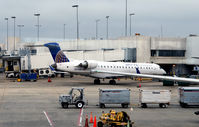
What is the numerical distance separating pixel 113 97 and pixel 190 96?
6.81 m

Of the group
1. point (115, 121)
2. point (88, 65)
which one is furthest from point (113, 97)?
point (88, 65)

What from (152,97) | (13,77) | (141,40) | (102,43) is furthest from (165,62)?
(152,97)

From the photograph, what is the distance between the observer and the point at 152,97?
31.8 meters

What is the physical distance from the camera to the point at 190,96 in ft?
104

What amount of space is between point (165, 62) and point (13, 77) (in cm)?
3340

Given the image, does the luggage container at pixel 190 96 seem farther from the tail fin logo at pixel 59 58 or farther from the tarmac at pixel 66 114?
the tail fin logo at pixel 59 58

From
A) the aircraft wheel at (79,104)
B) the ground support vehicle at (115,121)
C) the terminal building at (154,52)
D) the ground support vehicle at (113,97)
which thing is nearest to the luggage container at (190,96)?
the ground support vehicle at (113,97)

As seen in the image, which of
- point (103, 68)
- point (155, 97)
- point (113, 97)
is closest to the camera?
point (113, 97)

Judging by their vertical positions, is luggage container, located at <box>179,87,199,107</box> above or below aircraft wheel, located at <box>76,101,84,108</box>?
above

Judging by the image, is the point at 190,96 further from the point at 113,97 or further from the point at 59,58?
the point at 59,58

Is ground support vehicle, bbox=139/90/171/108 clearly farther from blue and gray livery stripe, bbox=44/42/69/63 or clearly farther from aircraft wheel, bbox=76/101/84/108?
blue and gray livery stripe, bbox=44/42/69/63

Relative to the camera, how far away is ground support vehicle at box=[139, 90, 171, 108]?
31.7 metres

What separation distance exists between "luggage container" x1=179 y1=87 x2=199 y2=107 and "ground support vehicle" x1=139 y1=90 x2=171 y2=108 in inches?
50.7

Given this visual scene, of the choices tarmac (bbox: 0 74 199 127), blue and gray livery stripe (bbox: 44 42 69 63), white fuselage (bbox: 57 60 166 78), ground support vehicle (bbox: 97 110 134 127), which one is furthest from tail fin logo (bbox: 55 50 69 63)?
ground support vehicle (bbox: 97 110 134 127)
